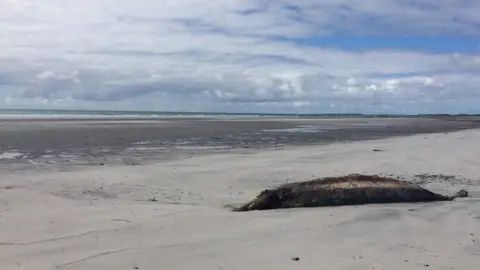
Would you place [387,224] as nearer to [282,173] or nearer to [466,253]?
[466,253]

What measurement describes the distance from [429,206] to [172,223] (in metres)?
4.26

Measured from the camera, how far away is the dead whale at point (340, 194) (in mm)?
8758

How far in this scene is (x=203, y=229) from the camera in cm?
700

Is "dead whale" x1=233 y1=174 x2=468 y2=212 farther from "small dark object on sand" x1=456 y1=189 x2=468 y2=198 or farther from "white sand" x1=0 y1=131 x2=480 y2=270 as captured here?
"white sand" x1=0 y1=131 x2=480 y2=270

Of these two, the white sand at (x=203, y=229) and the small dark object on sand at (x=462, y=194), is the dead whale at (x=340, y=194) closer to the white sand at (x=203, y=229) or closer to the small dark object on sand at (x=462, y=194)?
the small dark object on sand at (x=462, y=194)

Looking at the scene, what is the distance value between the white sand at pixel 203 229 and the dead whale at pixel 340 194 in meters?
0.43

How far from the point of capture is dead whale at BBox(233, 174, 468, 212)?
8.76m

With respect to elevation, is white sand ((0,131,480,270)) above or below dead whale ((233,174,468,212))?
below

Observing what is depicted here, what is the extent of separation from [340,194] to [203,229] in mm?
3049

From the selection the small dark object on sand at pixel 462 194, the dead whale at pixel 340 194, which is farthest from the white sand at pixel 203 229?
the dead whale at pixel 340 194

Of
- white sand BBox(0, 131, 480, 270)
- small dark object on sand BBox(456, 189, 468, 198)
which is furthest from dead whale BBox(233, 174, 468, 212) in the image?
white sand BBox(0, 131, 480, 270)

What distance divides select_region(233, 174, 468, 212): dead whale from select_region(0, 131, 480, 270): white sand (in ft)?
1.42

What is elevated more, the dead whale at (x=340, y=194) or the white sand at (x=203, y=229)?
the dead whale at (x=340, y=194)

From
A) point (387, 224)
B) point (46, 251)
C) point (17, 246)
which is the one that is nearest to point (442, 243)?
point (387, 224)
